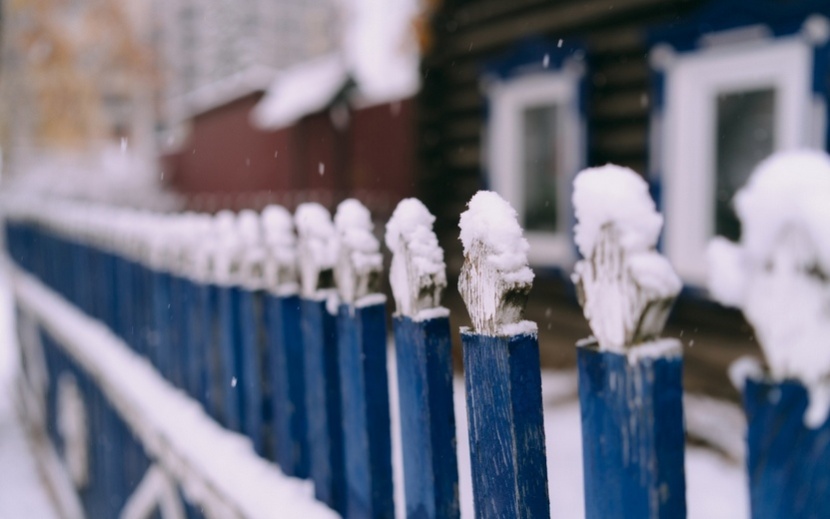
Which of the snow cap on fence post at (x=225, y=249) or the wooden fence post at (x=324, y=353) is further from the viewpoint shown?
the snow cap on fence post at (x=225, y=249)

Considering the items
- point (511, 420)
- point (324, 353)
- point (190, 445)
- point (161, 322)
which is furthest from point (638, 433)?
point (161, 322)

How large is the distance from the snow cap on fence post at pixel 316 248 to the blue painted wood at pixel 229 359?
46 cm

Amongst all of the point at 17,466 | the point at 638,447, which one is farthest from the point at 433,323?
the point at 17,466

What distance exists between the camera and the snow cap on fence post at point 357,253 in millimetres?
1191

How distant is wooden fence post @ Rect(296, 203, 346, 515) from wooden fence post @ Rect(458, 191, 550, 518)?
482 millimetres

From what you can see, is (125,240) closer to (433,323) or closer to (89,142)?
(433,323)

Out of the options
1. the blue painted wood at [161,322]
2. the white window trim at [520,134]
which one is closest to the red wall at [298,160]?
the white window trim at [520,134]

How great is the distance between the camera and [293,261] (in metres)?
1.47

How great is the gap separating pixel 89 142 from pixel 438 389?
2621 centimetres

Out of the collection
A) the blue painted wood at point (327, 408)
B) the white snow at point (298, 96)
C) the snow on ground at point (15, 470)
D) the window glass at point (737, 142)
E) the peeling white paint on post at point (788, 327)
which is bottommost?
the snow on ground at point (15, 470)

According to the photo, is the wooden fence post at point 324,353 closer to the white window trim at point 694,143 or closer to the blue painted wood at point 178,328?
the blue painted wood at point 178,328

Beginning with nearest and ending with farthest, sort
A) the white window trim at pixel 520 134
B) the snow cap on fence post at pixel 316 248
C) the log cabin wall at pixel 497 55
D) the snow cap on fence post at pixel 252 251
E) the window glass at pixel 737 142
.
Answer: the snow cap on fence post at pixel 316 248
the snow cap on fence post at pixel 252 251
the window glass at pixel 737 142
the log cabin wall at pixel 497 55
the white window trim at pixel 520 134

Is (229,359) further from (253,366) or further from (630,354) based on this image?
(630,354)

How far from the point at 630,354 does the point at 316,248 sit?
2.48 feet
